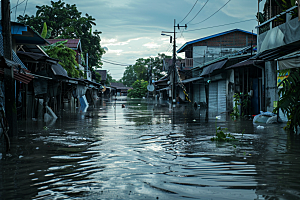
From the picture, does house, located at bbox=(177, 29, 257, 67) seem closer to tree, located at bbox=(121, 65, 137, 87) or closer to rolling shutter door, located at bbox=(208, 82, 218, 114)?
rolling shutter door, located at bbox=(208, 82, 218, 114)

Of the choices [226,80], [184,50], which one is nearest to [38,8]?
[184,50]

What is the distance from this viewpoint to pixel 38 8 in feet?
151

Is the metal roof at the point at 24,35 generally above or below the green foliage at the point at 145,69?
below

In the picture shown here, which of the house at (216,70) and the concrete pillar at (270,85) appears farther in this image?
the house at (216,70)

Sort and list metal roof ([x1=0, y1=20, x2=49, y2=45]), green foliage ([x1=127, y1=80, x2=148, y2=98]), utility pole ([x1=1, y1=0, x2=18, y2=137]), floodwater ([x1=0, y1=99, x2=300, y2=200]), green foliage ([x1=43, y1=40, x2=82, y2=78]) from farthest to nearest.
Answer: green foliage ([x1=127, y1=80, x2=148, y2=98]) < green foliage ([x1=43, y1=40, x2=82, y2=78]) < metal roof ([x1=0, y1=20, x2=49, y2=45]) < utility pole ([x1=1, y1=0, x2=18, y2=137]) < floodwater ([x1=0, y1=99, x2=300, y2=200])

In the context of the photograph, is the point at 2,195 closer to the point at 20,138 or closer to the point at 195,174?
the point at 195,174

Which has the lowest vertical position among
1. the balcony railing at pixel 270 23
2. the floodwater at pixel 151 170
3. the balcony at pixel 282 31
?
the floodwater at pixel 151 170

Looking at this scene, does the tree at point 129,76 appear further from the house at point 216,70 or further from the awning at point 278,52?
the awning at point 278,52

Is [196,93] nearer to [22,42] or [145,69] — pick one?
[22,42]

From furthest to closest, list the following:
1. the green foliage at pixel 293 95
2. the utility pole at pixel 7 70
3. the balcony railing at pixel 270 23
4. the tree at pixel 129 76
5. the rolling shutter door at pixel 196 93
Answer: the tree at pixel 129 76 → the rolling shutter door at pixel 196 93 → the balcony railing at pixel 270 23 → the green foliage at pixel 293 95 → the utility pole at pixel 7 70

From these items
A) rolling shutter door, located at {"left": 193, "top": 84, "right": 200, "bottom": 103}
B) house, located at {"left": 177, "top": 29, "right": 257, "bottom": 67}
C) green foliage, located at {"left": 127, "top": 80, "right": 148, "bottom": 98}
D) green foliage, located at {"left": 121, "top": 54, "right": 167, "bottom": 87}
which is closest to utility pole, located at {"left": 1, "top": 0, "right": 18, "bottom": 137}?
rolling shutter door, located at {"left": 193, "top": 84, "right": 200, "bottom": 103}

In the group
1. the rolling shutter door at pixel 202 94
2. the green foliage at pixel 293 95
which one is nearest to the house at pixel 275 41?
the green foliage at pixel 293 95

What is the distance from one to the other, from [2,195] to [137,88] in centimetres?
8853

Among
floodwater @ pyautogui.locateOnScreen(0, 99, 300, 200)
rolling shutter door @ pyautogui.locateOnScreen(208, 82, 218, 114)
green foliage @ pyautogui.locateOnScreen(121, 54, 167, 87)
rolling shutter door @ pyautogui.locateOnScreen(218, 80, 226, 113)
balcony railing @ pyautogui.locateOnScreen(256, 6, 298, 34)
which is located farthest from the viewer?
green foliage @ pyautogui.locateOnScreen(121, 54, 167, 87)
